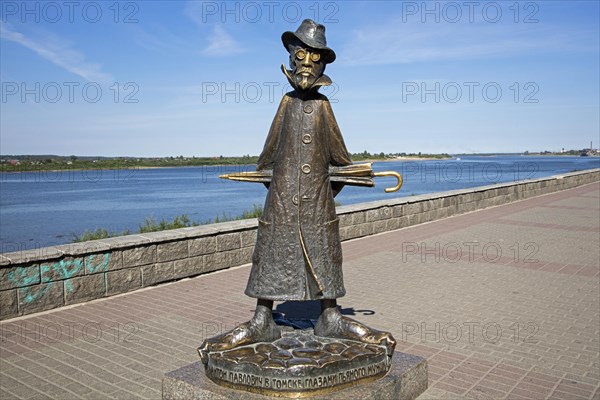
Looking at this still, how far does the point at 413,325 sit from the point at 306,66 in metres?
3.43

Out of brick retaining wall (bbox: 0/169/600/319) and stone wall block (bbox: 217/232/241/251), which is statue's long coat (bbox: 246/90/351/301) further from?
stone wall block (bbox: 217/232/241/251)

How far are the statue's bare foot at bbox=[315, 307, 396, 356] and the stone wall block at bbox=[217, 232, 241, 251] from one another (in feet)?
15.5

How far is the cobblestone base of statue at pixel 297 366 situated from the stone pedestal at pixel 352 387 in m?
0.04

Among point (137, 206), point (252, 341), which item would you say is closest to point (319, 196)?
point (252, 341)

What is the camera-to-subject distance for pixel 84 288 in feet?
22.2

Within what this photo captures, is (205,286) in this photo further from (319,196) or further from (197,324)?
(319,196)

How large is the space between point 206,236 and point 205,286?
0.88m

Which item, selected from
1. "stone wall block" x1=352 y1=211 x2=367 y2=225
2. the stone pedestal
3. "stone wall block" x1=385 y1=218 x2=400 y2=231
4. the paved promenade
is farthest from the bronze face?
"stone wall block" x1=385 y1=218 x2=400 y2=231

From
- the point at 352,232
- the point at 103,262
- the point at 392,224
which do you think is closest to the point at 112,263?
the point at 103,262

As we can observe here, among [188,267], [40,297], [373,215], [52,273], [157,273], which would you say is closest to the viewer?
[40,297]

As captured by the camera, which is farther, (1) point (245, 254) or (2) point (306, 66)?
(1) point (245, 254)

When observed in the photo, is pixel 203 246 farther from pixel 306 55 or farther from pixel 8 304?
pixel 306 55

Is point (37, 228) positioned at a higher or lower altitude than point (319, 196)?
lower

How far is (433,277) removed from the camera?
840 cm
